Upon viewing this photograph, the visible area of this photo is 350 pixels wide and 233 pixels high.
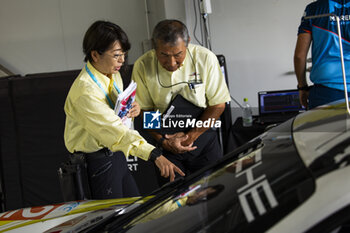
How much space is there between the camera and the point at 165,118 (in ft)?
7.79

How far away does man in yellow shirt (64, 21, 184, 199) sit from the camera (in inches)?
78.4

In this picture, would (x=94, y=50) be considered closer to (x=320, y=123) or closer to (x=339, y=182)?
(x=320, y=123)

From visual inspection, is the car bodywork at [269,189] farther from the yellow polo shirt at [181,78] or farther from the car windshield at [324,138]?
the yellow polo shirt at [181,78]

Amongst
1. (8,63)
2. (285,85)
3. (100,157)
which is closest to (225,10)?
(285,85)

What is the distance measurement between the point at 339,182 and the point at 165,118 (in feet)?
5.16

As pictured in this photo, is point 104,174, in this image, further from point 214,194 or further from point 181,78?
point 214,194

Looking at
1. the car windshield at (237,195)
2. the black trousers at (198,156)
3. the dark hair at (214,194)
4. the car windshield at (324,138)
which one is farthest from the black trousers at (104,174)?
the car windshield at (324,138)

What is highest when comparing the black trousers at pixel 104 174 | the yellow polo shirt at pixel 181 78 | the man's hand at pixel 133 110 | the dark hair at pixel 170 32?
the dark hair at pixel 170 32

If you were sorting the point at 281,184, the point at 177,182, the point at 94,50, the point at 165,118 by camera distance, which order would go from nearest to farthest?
1. the point at 281,184
2. the point at 177,182
3. the point at 94,50
4. the point at 165,118

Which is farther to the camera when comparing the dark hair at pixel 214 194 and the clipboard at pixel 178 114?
the clipboard at pixel 178 114

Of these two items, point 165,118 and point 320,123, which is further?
point 165,118

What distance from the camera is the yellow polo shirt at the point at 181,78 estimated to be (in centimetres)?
232

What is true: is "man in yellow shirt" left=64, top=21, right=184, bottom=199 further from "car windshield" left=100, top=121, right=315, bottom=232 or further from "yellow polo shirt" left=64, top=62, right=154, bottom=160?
"car windshield" left=100, top=121, right=315, bottom=232

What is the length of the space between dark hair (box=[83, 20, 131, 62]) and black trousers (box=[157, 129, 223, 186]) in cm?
67
